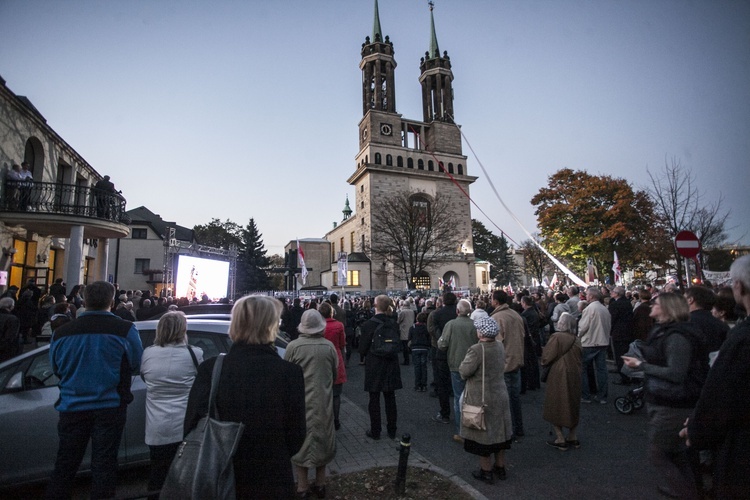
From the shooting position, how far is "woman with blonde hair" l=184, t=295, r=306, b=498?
2152 millimetres

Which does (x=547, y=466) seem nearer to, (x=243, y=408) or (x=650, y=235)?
(x=243, y=408)

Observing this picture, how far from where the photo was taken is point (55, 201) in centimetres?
1446

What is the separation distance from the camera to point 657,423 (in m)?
3.35

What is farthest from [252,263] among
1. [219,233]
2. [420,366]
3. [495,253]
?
[420,366]

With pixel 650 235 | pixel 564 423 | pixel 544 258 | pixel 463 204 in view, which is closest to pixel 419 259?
pixel 463 204

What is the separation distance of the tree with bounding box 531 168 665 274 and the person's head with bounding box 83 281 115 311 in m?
37.4

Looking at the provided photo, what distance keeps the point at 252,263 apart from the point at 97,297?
160 ft

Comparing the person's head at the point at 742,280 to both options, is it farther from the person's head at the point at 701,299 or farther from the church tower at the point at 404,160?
the church tower at the point at 404,160

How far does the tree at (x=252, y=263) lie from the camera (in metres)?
48.8

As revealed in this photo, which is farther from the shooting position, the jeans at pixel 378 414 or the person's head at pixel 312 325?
the jeans at pixel 378 414

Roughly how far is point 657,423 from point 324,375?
2.96 meters

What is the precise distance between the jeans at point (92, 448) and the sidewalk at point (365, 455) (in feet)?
7.40

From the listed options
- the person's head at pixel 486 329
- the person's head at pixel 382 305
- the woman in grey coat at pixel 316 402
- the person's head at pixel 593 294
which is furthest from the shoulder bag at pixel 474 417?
the person's head at pixel 593 294

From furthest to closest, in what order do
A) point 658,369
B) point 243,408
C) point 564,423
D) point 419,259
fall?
1. point 419,259
2. point 564,423
3. point 658,369
4. point 243,408
